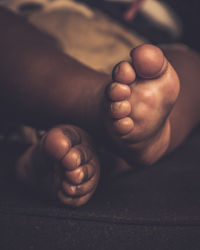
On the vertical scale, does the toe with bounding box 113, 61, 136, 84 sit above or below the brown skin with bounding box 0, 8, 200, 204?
above

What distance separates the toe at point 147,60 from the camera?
37 cm

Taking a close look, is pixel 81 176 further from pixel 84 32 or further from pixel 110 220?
pixel 84 32

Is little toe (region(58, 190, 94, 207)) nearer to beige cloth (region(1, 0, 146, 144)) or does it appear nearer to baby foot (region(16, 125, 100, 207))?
baby foot (region(16, 125, 100, 207))

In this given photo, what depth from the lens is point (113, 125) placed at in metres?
0.40

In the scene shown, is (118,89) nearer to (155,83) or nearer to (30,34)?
(155,83)

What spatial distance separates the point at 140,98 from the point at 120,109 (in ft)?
0.10

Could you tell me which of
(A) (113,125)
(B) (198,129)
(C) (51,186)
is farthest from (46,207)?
(B) (198,129)

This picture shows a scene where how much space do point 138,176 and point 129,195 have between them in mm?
70

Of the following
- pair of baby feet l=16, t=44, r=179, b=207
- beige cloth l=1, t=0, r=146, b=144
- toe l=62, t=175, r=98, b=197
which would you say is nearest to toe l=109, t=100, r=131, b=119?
pair of baby feet l=16, t=44, r=179, b=207

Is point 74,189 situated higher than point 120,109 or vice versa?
point 120,109

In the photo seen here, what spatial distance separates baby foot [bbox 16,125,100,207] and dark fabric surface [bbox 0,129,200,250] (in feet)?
0.06

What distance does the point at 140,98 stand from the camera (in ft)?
1.30

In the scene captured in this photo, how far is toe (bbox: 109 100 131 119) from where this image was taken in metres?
0.39

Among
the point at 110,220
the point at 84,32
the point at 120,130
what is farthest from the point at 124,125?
the point at 84,32
